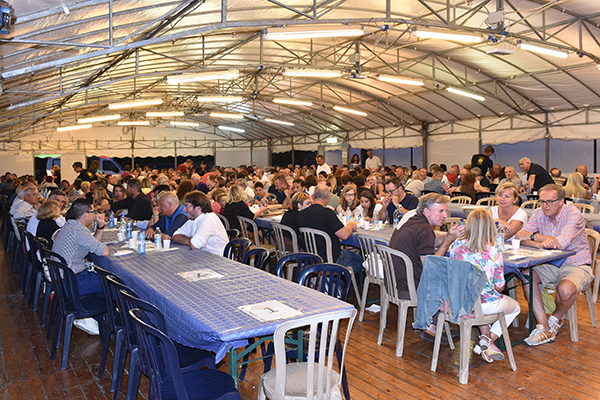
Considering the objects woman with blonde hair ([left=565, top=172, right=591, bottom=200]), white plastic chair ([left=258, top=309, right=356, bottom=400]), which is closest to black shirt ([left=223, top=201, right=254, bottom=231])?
white plastic chair ([left=258, top=309, right=356, bottom=400])

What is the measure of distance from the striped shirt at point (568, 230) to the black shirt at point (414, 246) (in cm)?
126

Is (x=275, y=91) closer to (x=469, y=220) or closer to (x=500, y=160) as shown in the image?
(x=500, y=160)

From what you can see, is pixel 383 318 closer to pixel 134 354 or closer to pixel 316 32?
pixel 134 354

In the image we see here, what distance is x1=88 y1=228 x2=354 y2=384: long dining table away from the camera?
241cm

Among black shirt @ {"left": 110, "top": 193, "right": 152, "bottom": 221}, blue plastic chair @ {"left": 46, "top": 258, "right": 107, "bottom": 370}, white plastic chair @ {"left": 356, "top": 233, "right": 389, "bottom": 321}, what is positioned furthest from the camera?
black shirt @ {"left": 110, "top": 193, "right": 152, "bottom": 221}

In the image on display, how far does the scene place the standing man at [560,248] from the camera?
4.05 m

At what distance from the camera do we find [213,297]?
115 inches

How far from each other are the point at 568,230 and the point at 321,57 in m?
10.5

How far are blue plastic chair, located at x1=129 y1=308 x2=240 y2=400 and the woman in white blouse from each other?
328cm

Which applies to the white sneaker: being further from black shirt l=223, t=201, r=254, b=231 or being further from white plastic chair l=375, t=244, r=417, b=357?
white plastic chair l=375, t=244, r=417, b=357

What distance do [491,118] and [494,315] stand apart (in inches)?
552

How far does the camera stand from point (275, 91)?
18.9 metres

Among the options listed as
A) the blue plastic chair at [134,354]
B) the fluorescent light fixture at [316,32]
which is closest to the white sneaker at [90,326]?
the blue plastic chair at [134,354]

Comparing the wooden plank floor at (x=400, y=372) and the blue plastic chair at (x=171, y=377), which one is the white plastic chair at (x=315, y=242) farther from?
the blue plastic chair at (x=171, y=377)
